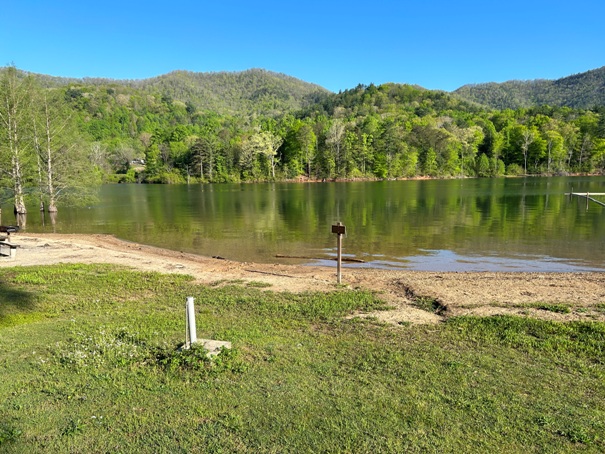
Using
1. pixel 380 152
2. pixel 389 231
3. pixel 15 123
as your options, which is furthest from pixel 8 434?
pixel 380 152

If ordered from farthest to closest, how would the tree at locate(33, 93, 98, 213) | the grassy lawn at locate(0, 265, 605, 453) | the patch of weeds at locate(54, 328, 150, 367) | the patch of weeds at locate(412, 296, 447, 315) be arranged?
the tree at locate(33, 93, 98, 213) → the patch of weeds at locate(412, 296, 447, 315) → the patch of weeds at locate(54, 328, 150, 367) → the grassy lawn at locate(0, 265, 605, 453)

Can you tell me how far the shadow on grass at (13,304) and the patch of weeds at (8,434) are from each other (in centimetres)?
495

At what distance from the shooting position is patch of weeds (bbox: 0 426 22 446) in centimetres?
471

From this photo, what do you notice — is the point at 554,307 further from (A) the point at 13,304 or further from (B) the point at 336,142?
(B) the point at 336,142

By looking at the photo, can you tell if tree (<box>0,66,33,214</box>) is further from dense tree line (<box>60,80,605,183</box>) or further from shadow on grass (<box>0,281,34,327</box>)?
dense tree line (<box>60,80,605,183</box>)

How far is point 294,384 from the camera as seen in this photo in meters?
6.17

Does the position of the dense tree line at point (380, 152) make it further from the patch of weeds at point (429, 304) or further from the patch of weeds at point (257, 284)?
the patch of weeds at point (429, 304)

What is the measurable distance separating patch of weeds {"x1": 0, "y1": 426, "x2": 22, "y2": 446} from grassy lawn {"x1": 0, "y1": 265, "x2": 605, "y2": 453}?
15 mm

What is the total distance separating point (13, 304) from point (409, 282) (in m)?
11.1

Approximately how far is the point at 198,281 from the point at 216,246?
10736 millimetres

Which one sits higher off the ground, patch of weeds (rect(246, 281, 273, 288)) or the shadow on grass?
the shadow on grass

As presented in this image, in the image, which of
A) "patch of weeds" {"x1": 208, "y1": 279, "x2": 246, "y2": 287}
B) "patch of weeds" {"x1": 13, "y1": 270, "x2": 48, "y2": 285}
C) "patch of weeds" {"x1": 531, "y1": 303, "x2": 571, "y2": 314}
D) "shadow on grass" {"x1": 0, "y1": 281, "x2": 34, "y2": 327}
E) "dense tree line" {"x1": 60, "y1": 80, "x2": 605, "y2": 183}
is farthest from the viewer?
"dense tree line" {"x1": 60, "y1": 80, "x2": 605, "y2": 183}

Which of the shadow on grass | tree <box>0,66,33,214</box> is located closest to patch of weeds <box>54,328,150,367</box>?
the shadow on grass

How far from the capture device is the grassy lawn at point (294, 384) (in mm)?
4871
